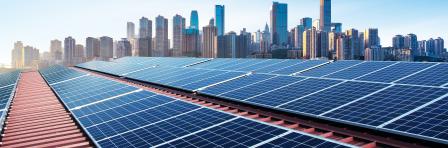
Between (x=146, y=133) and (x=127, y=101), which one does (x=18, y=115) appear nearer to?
(x=127, y=101)

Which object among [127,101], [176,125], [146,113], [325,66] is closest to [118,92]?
[127,101]

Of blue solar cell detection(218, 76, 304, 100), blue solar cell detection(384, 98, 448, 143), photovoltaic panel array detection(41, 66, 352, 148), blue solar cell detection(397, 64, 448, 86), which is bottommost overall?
photovoltaic panel array detection(41, 66, 352, 148)

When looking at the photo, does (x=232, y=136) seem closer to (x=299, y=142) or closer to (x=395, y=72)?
(x=299, y=142)

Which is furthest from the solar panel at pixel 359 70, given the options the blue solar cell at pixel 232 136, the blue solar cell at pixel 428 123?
the blue solar cell at pixel 232 136

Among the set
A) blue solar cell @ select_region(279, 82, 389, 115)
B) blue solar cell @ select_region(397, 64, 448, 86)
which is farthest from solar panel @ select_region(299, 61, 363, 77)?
blue solar cell @ select_region(397, 64, 448, 86)

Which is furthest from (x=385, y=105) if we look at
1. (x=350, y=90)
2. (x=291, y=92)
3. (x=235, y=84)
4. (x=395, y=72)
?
(x=235, y=84)

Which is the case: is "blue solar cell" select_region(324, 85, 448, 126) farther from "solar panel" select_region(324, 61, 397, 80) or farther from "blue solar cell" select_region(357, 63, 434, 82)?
"solar panel" select_region(324, 61, 397, 80)
